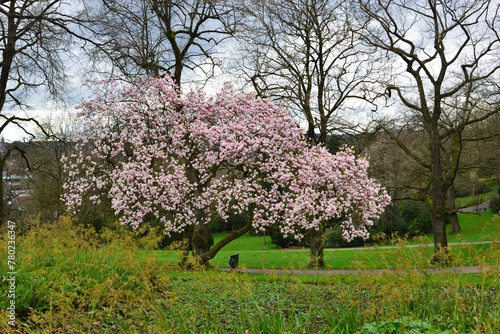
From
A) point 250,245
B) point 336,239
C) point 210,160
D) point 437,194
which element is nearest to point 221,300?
point 210,160

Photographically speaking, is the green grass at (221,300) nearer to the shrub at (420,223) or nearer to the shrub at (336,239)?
the shrub at (336,239)

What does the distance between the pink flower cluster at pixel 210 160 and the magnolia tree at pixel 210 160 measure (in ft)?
0.12

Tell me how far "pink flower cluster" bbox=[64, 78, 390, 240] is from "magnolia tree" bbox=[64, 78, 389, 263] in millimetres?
36

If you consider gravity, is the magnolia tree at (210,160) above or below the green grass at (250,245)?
above

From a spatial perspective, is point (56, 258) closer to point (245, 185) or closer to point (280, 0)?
point (245, 185)

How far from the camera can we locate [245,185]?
38.8ft

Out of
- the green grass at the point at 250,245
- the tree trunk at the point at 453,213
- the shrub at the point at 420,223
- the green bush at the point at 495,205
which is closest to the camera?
the tree trunk at the point at 453,213

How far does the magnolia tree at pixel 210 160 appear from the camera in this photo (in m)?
11.7

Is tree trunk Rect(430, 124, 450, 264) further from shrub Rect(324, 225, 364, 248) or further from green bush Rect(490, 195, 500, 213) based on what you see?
green bush Rect(490, 195, 500, 213)

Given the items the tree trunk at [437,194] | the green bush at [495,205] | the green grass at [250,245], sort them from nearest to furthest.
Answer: the tree trunk at [437,194] → the green bush at [495,205] → the green grass at [250,245]

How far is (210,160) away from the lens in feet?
38.5

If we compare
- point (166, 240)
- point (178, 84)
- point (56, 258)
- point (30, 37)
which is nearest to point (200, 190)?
point (178, 84)

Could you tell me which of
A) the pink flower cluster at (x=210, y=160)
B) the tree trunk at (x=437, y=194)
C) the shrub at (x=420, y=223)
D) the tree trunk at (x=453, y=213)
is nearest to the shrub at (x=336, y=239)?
the shrub at (x=420, y=223)

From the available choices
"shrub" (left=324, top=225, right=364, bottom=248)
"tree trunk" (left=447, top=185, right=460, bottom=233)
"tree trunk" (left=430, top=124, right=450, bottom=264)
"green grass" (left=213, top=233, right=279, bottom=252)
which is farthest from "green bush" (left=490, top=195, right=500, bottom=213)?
"tree trunk" (left=430, top=124, right=450, bottom=264)
